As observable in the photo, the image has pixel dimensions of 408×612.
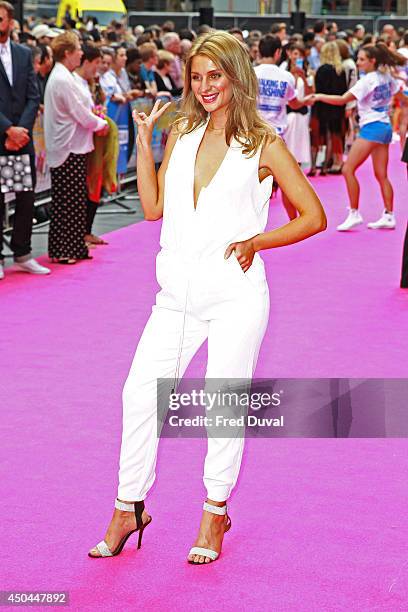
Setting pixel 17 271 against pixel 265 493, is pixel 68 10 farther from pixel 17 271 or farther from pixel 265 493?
pixel 265 493

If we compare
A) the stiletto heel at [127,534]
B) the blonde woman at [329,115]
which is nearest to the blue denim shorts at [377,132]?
the blonde woman at [329,115]

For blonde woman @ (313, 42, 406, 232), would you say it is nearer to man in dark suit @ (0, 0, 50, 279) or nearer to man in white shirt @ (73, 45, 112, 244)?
man in white shirt @ (73, 45, 112, 244)

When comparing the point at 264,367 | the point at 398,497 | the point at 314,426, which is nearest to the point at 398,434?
the point at 314,426

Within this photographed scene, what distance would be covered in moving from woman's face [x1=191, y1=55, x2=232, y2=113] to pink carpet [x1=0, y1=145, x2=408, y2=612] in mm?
1528

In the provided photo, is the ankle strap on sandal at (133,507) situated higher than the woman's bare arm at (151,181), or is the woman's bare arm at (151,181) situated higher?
the woman's bare arm at (151,181)

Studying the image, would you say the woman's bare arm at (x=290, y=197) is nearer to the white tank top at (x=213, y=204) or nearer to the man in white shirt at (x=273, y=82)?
the white tank top at (x=213, y=204)

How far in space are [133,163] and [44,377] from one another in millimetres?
8274

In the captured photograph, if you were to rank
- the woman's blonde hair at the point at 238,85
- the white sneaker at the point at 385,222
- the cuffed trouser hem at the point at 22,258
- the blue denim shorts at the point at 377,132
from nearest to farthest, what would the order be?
1. the woman's blonde hair at the point at 238,85
2. the cuffed trouser hem at the point at 22,258
3. the blue denim shorts at the point at 377,132
4. the white sneaker at the point at 385,222

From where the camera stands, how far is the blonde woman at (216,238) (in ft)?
11.7

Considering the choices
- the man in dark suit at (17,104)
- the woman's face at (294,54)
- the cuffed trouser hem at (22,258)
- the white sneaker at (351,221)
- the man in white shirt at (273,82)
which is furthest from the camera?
Result: the woman's face at (294,54)

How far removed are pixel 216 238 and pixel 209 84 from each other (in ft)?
1.59

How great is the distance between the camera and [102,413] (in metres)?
5.54

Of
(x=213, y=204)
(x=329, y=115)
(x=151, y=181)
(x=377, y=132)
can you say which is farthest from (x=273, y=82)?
Answer: (x=213, y=204)

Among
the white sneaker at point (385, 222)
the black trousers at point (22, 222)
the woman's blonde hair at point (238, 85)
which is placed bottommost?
the white sneaker at point (385, 222)
